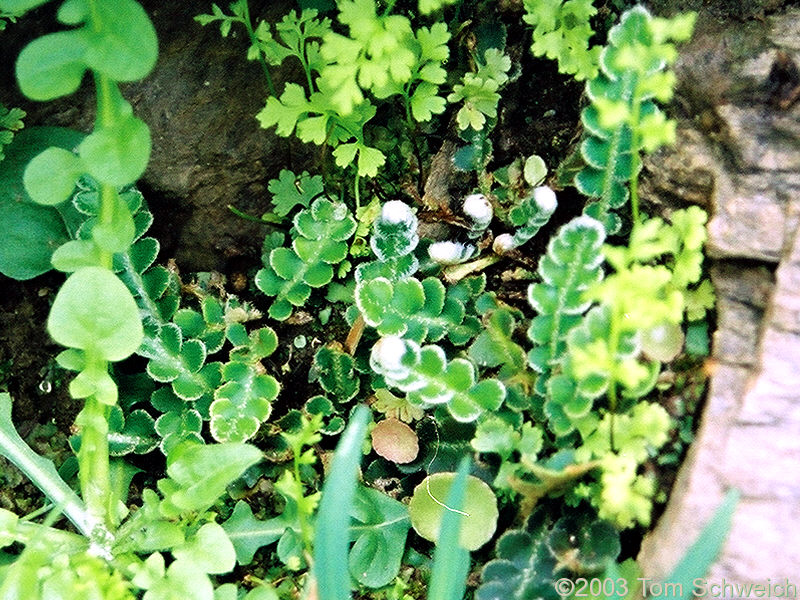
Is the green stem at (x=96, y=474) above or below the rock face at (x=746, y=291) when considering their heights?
below

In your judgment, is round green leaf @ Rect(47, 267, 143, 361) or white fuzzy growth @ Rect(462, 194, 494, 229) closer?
round green leaf @ Rect(47, 267, 143, 361)

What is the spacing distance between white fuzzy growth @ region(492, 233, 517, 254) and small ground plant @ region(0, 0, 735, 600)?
0.02 metres

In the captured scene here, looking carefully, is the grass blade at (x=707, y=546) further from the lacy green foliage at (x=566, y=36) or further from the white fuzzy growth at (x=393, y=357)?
the lacy green foliage at (x=566, y=36)

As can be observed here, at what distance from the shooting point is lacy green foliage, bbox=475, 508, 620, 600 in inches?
61.4

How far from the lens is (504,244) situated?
1.92 metres

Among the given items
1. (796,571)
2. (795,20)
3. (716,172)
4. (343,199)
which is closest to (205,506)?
(343,199)

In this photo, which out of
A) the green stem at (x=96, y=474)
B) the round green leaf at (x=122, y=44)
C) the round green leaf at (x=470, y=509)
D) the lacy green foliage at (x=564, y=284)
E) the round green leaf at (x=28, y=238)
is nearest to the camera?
the round green leaf at (x=122, y=44)

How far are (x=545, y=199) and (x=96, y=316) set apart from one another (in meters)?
1.07

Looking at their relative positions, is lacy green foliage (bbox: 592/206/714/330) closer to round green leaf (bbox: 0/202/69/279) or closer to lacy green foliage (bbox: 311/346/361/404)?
lacy green foliage (bbox: 311/346/361/404)

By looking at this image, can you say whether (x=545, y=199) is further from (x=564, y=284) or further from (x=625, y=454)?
(x=625, y=454)

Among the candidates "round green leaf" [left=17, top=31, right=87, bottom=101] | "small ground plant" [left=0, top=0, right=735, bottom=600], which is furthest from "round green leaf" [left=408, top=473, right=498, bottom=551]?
"round green leaf" [left=17, top=31, right=87, bottom=101]

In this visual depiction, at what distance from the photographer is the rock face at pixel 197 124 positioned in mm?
2045

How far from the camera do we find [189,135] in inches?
83.4

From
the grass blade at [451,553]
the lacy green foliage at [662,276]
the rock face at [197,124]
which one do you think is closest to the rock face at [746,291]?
the lacy green foliage at [662,276]
